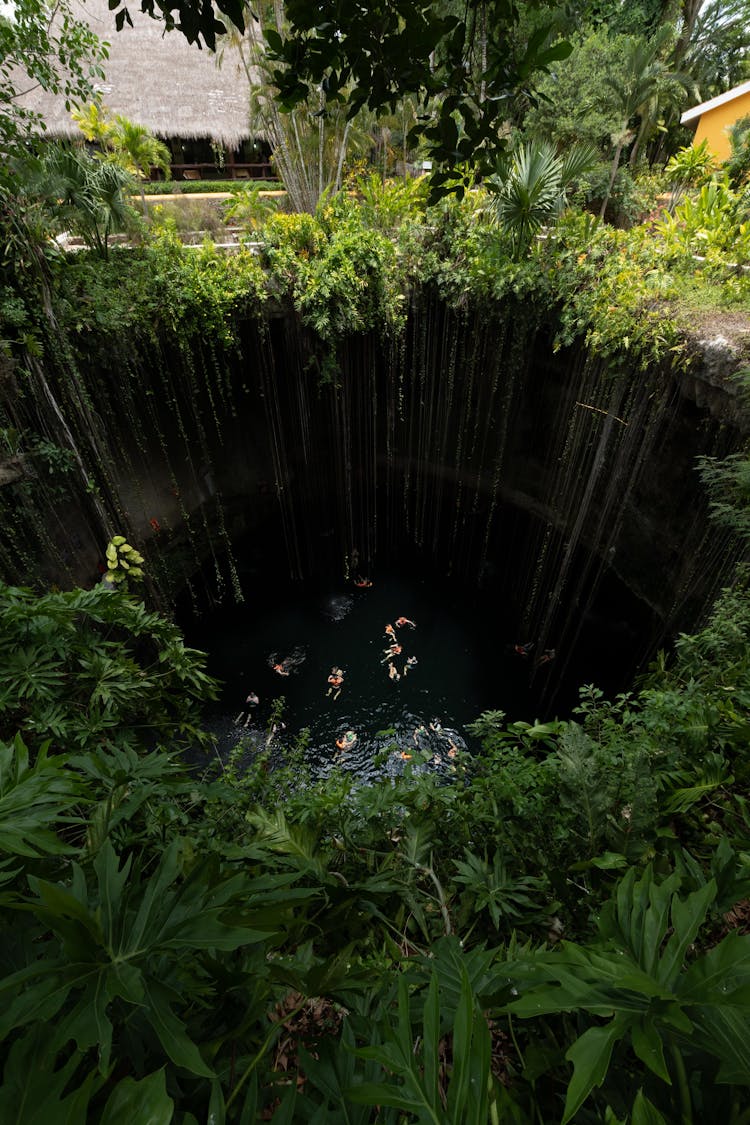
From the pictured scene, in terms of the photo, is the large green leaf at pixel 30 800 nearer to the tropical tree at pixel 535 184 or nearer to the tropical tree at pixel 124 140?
the tropical tree at pixel 535 184

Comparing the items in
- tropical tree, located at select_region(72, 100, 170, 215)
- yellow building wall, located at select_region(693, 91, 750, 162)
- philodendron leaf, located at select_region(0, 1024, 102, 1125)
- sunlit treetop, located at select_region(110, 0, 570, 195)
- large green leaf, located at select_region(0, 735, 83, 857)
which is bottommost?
large green leaf, located at select_region(0, 735, 83, 857)

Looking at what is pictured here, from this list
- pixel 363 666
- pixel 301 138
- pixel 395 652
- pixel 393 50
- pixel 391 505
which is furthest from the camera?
pixel 391 505

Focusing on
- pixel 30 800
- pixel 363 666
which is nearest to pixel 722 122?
pixel 363 666

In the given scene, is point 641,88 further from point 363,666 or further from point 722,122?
point 363,666

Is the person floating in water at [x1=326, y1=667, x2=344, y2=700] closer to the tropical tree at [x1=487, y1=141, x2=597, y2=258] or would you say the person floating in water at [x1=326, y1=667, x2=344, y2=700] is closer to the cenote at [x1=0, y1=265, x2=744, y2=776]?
the cenote at [x1=0, y1=265, x2=744, y2=776]

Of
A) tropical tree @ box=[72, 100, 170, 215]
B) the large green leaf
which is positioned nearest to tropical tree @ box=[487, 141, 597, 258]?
tropical tree @ box=[72, 100, 170, 215]

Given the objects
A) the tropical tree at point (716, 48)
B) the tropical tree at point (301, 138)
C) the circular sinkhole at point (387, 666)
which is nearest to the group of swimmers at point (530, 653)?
the circular sinkhole at point (387, 666)

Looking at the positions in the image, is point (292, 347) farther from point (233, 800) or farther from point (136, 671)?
point (233, 800)
